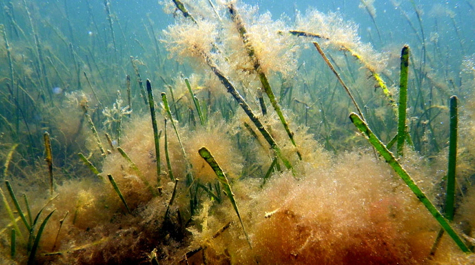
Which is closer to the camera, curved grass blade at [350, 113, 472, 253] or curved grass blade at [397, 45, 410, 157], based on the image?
curved grass blade at [350, 113, 472, 253]

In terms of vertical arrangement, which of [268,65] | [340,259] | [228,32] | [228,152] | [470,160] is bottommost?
[470,160]

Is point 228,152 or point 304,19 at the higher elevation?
point 304,19

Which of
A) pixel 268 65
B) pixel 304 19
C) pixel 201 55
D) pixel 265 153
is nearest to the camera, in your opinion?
pixel 268 65

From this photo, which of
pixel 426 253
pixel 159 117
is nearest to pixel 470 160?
pixel 426 253

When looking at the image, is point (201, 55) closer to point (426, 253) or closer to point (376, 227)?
point (376, 227)

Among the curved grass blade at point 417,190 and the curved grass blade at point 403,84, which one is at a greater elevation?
the curved grass blade at point 403,84

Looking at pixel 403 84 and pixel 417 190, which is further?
pixel 403 84

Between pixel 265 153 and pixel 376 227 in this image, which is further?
pixel 265 153

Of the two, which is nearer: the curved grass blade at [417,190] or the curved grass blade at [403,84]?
the curved grass blade at [417,190]

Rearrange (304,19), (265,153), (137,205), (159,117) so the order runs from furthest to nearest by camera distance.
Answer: (159,117), (304,19), (265,153), (137,205)

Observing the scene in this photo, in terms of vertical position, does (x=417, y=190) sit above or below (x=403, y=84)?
below

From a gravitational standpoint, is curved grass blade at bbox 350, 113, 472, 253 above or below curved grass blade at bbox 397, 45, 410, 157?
below
